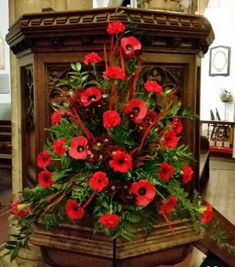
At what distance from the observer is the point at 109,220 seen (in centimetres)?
89

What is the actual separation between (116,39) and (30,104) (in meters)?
0.45

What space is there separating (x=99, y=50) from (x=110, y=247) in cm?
55

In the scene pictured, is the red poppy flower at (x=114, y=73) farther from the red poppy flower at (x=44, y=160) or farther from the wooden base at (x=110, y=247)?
the wooden base at (x=110, y=247)

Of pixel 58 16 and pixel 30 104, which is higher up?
pixel 58 16

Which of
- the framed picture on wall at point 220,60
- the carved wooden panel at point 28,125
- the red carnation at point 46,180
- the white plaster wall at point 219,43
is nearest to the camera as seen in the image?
the red carnation at point 46,180

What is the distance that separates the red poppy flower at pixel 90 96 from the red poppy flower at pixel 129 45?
124 mm

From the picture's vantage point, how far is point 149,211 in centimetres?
98

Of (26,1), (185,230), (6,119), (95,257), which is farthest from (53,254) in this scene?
(6,119)

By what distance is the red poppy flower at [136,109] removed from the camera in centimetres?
94

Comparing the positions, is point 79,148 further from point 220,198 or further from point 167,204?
point 220,198

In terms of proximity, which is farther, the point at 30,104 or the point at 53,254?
the point at 30,104

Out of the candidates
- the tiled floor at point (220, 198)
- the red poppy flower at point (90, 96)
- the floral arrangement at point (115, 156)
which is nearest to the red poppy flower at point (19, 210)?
the floral arrangement at point (115, 156)

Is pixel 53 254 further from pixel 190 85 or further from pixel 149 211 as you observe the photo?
pixel 190 85

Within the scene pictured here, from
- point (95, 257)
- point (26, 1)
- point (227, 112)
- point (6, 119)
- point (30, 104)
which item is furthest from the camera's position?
point (227, 112)
